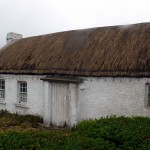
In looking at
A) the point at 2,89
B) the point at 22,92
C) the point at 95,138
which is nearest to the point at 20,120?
the point at 22,92

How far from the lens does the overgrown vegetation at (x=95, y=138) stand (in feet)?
18.2

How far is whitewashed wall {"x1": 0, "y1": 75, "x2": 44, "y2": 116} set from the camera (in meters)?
14.0

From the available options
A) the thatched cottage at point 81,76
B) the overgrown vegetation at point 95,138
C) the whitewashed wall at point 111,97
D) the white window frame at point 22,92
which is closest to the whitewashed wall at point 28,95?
the thatched cottage at point 81,76

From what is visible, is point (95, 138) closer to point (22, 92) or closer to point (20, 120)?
point (20, 120)

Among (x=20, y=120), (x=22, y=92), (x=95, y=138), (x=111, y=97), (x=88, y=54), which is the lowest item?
(x=20, y=120)

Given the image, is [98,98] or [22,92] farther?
[22,92]

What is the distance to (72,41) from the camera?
1458 cm

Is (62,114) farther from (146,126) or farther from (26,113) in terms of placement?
(146,126)

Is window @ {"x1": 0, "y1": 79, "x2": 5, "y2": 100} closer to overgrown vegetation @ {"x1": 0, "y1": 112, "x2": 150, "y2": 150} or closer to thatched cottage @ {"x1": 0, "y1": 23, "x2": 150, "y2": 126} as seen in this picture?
thatched cottage @ {"x1": 0, "y1": 23, "x2": 150, "y2": 126}

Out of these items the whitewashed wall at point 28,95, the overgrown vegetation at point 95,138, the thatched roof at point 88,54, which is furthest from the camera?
the whitewashed wall at point 28,95

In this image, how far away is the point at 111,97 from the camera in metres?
11.2

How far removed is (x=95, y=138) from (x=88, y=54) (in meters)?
6.59

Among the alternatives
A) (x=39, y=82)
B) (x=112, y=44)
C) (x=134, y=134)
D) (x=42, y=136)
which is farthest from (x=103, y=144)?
(x=39, y=82)

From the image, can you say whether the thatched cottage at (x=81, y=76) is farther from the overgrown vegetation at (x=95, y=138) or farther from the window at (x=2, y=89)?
the overgrown vegetation at (x=95, y=138)
